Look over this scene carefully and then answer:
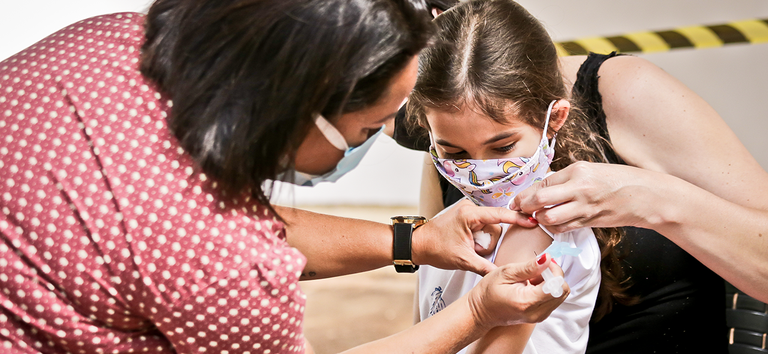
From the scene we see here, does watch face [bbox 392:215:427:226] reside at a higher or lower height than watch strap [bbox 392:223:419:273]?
higher

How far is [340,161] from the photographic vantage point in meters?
1.07

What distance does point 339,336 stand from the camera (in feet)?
10.6

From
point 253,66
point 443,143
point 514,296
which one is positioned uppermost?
point 253,66

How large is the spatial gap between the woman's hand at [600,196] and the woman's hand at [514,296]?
16 cm

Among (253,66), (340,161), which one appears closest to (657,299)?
(340,161)

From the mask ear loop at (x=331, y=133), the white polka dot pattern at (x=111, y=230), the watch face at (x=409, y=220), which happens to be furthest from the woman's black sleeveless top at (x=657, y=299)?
the white polka dot pattern at (x=111, y=230)

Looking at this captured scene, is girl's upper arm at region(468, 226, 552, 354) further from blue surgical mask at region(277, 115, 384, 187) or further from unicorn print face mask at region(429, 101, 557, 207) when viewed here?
blue surgical mask at region(277, 115, 384, 187)

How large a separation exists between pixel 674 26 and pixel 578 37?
58 centimetres

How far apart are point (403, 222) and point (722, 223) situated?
71 cm

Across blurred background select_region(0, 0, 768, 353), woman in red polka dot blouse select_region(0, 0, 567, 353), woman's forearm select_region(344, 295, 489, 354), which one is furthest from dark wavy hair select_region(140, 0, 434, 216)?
blurred background select_region(0, 0, 768, 353)

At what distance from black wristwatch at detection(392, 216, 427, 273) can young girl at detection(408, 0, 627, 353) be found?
16 cm

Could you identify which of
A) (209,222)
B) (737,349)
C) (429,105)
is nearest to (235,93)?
(209,222)

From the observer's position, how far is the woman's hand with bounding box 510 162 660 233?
1.24m

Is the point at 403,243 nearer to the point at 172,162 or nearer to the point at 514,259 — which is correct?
the point at 514,259
